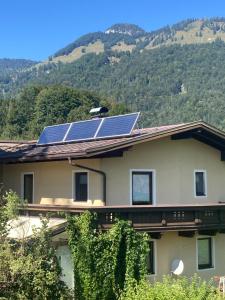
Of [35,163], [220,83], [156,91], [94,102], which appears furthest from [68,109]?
[220,83]

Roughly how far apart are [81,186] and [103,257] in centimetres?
405

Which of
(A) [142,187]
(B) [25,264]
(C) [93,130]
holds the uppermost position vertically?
(C) [93,130]

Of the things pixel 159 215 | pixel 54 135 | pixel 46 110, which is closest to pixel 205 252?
pixel 159 215

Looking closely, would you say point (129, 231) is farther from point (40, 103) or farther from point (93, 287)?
point (40, 103)

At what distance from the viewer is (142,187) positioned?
21812 millimetres

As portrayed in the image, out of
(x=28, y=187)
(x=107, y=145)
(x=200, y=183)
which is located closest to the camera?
(x=107, y=145)

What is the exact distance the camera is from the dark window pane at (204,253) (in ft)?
73.8

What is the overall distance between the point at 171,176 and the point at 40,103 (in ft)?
229

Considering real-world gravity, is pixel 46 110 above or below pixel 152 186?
above

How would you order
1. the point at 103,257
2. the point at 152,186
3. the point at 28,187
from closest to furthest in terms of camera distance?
the point at 103,257 → the point at 152,186 → the point at 28,187

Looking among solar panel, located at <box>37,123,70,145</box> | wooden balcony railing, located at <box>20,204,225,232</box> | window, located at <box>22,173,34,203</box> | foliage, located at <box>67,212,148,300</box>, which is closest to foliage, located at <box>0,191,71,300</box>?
foliage, located at <box>67,212,148,300</box>

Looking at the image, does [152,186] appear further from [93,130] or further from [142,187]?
[93,130]

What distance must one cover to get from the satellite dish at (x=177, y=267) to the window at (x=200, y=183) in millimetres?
3596

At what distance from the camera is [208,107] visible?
149 meters
